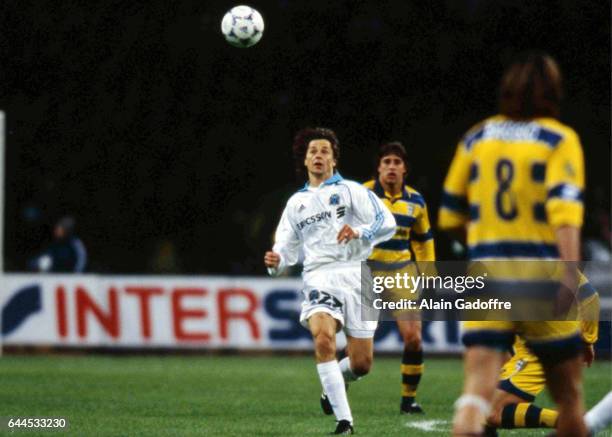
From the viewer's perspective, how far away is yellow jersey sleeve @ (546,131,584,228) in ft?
20.6

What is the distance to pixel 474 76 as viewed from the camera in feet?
85.6

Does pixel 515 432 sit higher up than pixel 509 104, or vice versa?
pixel 509 104

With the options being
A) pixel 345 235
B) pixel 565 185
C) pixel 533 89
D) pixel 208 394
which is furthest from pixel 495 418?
pixel 208 394

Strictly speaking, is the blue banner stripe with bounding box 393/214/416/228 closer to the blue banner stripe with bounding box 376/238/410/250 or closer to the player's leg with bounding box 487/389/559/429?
the blue banner stripe with bounding box 376/238/410/250

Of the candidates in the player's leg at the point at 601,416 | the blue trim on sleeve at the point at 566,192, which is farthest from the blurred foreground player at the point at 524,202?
the player's leg at the point at 601,416

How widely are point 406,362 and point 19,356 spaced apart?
342 inches

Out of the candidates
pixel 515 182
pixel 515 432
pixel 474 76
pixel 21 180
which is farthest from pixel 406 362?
pixel 21 180

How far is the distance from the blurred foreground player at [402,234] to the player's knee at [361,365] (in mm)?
1665

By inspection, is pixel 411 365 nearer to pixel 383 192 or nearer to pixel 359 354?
pixel 383 192

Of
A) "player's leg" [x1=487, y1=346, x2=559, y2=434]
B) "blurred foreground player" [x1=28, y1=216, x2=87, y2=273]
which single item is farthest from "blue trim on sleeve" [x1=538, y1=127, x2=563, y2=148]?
"blurred foreground player" [x1=28, y1=216, x2=87, y2=273]

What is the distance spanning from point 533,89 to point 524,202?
0.50 m

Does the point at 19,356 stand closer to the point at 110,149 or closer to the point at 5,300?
the point at 5,300

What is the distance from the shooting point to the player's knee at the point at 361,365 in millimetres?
11227

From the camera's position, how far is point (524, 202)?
646 cm
